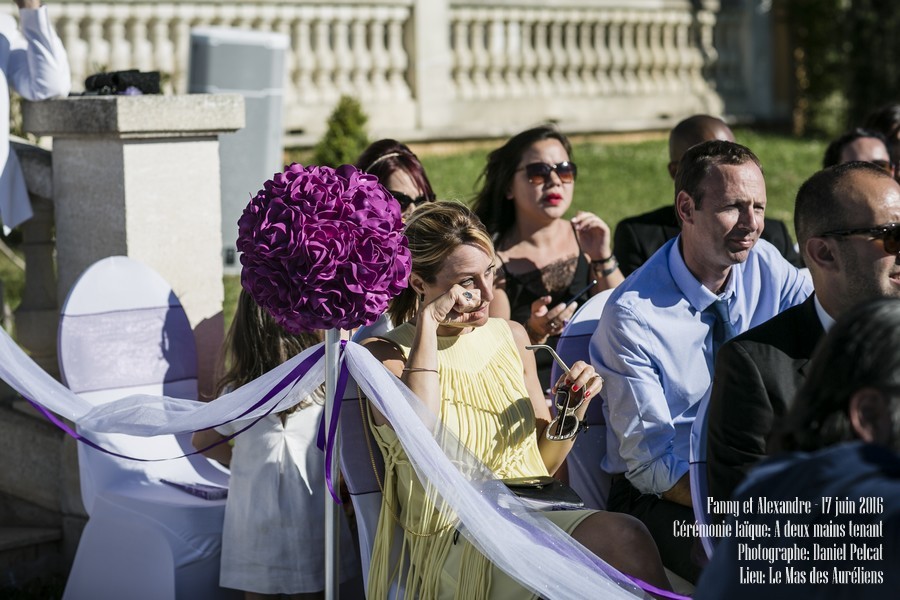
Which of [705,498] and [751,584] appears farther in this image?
[705,498]

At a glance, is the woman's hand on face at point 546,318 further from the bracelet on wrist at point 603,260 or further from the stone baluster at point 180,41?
the stone baluster at point 180,41

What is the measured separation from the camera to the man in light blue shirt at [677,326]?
3.85m

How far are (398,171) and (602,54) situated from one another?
391 inches

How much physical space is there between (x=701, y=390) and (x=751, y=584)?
1.94 metres

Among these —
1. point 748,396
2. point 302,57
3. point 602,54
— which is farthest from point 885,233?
point 602,54

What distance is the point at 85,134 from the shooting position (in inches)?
195

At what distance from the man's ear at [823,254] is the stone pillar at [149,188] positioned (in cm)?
251

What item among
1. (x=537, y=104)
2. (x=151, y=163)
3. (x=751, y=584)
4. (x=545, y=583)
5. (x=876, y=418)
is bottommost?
(x=545, y=583)

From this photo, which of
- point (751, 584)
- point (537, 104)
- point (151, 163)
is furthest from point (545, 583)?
point (537, 104)

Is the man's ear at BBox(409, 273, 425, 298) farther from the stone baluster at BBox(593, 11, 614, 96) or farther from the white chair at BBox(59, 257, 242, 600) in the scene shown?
the stone baluster at BBox(593, 11, 614, 96)

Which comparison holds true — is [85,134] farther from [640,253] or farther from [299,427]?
[640,253]

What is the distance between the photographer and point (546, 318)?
4.77 metres

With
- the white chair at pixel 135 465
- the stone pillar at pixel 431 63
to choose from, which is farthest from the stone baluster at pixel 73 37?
the white chair at pixel 135 465

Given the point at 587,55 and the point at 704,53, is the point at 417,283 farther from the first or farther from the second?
the point at 704,53
